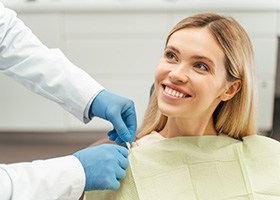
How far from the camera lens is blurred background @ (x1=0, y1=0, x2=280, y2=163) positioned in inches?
130

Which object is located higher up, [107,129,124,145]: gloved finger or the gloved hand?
the gloved hand

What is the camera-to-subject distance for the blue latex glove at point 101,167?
1290mm

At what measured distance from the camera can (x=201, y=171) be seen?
1494mm

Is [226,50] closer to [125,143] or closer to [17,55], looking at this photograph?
[125,143]

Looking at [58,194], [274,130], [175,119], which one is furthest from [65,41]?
[58,194]

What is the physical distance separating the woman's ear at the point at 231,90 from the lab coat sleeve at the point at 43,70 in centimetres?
41

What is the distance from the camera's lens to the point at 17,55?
5.53ft

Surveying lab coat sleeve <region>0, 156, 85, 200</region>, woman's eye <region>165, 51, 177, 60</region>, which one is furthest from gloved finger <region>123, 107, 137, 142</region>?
lab coat sleeve <region>0, 156, 85, 200</region>

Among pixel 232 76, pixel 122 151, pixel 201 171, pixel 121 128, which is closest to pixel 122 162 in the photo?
pixel 122 151

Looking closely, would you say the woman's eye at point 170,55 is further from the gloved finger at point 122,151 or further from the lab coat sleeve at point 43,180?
the lab coat sleeve at point 43,180

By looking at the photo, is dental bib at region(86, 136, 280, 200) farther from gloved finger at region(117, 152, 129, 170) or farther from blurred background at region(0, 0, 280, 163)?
blurred background at region(0, 0, 280, 163)

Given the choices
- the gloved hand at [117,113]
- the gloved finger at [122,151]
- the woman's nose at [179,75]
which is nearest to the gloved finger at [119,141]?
the gloved hand at [117,113]

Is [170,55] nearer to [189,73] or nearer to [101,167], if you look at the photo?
[189,73]

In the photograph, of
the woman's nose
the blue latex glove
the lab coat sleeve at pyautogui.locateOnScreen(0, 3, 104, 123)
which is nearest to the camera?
the blue latex glove
